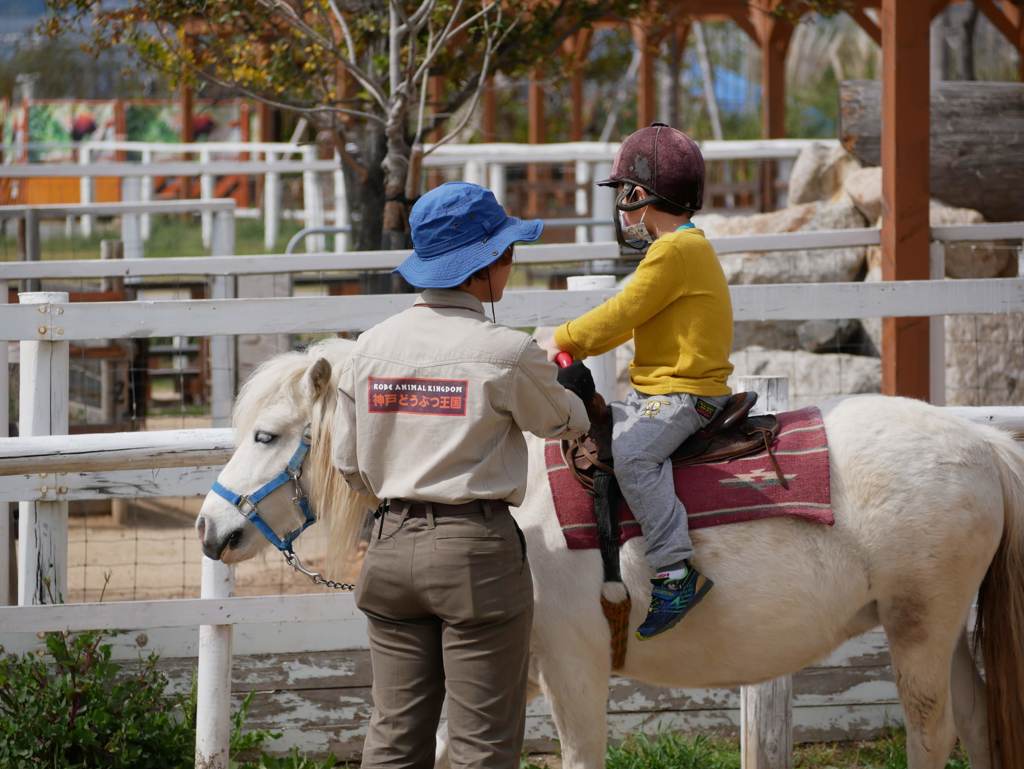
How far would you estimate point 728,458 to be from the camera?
356 cm

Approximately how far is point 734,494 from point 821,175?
8.93 metres

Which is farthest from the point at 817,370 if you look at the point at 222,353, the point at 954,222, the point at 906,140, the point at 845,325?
the point at 222,353

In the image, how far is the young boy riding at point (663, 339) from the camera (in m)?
3.38

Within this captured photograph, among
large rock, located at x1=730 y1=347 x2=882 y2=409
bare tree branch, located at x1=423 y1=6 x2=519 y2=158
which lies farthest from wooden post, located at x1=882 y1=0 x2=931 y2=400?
bare tree branch, located at x1=423 y1=6 x2=519 y2=158

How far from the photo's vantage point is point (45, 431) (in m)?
4.29

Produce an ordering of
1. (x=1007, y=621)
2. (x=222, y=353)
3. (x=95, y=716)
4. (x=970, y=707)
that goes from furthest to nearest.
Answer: (x=222, y=353), (x=95, y=716), (x=970, y=707), (x=1007, y=621)

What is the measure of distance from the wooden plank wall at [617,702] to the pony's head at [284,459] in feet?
4.44

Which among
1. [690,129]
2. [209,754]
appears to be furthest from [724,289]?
[690,129]

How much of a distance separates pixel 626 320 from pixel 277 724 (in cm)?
216

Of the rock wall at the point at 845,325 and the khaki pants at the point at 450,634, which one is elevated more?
the rock wall at the point at 845,325

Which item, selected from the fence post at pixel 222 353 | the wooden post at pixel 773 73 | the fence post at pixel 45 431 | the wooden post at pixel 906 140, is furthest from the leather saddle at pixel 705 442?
the wooden post at pixel 773 73

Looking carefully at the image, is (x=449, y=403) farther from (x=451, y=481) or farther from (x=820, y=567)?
(x=820, y=567)

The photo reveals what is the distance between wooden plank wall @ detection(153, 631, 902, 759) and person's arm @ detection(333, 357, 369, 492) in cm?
164

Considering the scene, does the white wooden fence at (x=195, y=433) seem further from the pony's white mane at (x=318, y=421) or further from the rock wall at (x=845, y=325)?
the rock wall at (x=845, y=325)
